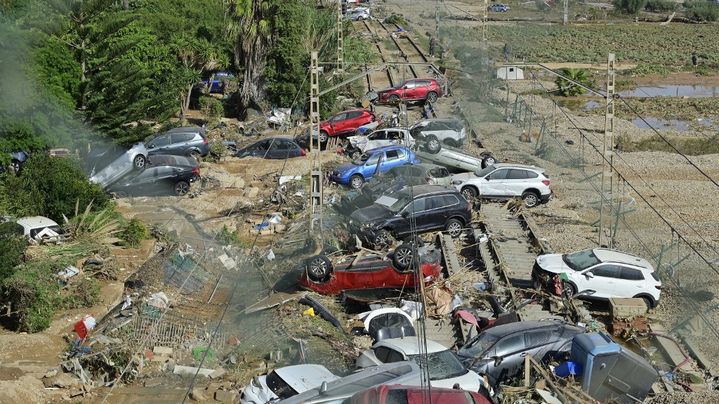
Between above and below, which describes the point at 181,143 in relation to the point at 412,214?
below

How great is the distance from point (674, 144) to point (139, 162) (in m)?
23.0

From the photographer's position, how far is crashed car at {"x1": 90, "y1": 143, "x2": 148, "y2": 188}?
93.9 ft

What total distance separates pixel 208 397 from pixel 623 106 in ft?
134

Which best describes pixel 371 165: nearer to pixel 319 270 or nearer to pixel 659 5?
pixel 319 270

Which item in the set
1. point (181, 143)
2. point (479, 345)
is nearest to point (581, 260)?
point (479, 345)

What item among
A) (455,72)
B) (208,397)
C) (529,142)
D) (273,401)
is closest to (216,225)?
(208,397)

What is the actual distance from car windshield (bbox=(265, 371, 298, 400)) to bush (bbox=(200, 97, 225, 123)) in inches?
1125

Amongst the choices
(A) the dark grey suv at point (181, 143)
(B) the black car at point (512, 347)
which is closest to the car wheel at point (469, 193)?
(A) the dark grey suv at point (181, 143)

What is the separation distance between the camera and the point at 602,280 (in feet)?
66.9

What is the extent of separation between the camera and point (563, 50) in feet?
254

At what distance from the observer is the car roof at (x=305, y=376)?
14006 millimetres

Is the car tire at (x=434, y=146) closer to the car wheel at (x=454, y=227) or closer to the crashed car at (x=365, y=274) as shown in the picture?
the car wheel at (x=454, y=227)

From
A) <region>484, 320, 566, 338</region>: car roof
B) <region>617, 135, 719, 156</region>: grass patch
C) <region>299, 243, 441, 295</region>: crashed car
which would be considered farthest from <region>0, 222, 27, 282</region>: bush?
<region>617, 135, 719, 156</region>: grass patch

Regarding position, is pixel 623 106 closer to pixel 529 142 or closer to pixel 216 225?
pixel 529 142
